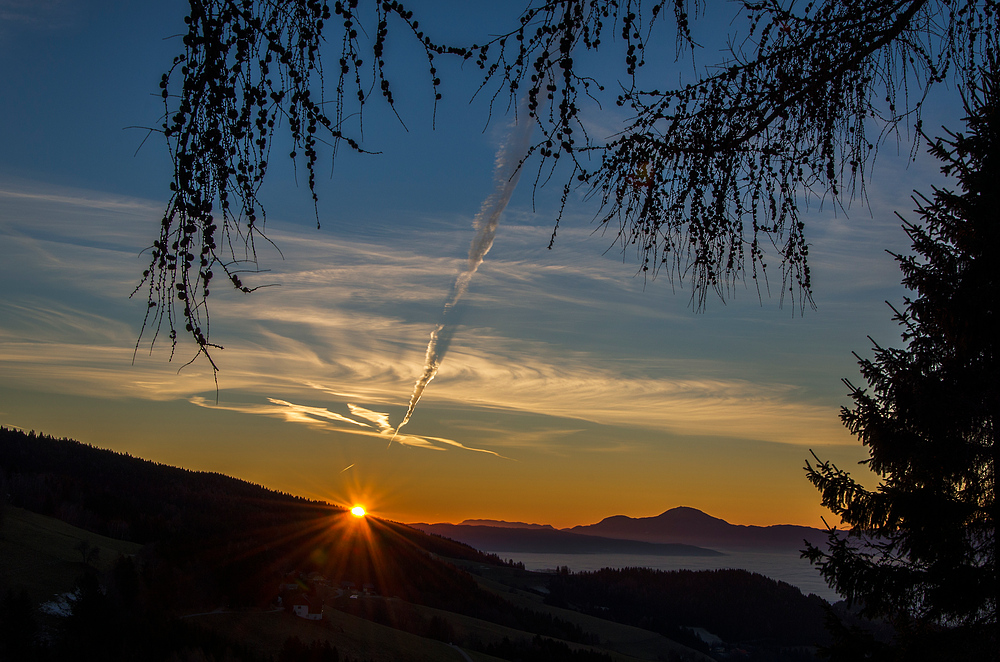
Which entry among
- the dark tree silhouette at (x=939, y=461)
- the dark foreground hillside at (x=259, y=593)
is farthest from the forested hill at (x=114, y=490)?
the dark tree silhouette at (x=939, y=461)

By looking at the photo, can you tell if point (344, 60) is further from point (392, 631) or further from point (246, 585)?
point (392, 631)

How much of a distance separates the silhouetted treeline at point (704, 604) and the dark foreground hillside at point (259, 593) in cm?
42

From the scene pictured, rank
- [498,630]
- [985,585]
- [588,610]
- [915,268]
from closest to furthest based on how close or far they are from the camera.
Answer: [985,585]
[915,268]
[498,630]
[588,610]

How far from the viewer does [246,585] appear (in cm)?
2708

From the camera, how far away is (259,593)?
88.8 ft

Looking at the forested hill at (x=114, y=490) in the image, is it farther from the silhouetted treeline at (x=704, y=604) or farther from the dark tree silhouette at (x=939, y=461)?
the silhouetted treeline at (x=704, y=604)

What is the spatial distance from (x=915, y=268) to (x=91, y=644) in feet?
66.4

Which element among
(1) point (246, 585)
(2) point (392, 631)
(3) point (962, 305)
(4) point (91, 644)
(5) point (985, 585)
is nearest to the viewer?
(5) point (985, 585)

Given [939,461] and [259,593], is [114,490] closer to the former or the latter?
[259,593]

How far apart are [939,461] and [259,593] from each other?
26725 millimetres

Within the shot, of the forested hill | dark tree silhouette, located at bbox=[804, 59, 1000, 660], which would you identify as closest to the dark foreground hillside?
the forested hill

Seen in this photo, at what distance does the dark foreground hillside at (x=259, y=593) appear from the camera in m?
18.4

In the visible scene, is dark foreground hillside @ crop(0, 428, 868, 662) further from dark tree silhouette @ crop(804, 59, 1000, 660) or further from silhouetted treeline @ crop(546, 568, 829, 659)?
dark tree silhouette @ crop(804, 59, 1000, 660)

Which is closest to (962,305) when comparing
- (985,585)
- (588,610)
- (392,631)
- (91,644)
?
(985,585)
